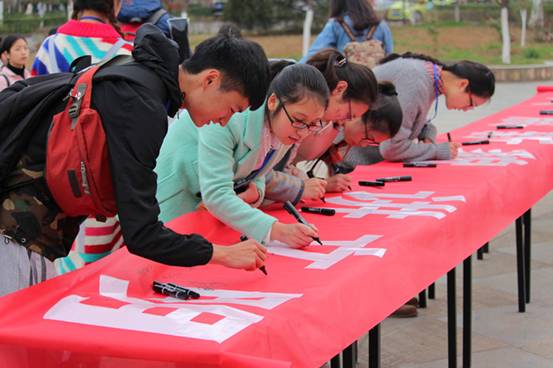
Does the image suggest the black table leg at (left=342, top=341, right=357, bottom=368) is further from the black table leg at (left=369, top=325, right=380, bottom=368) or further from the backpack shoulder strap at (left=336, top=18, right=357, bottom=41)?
the backpack shoulder strap at (left=336, top=18, right=357, bottom=41)

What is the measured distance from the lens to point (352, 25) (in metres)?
4.71

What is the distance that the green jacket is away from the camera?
233 centimetres

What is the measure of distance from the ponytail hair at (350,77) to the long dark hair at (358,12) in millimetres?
1795

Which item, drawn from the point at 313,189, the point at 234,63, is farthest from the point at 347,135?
the point at 234,63

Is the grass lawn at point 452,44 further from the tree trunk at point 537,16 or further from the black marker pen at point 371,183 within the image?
the black marker pen at point 371,183

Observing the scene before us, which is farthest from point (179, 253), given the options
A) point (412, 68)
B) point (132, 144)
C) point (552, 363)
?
point (412, 68)

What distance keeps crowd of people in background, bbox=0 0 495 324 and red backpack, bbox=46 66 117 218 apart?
0.08 feet

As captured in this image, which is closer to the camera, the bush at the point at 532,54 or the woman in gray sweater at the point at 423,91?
the woman in gray sweater at the point at 423,91

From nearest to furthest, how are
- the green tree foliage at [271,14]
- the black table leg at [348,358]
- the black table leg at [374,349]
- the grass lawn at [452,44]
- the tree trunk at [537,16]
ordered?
1. the black table leg at [348,358]
2. the black table leg at [374,349]
3. the grass lawn at [452,44]
4. the green tree foliage at [271,14]
5. the tree trunk at [537,16]

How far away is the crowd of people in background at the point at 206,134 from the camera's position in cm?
174

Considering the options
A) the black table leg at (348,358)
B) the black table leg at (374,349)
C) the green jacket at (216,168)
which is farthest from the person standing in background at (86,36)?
Result: the black table leg at (348,358)

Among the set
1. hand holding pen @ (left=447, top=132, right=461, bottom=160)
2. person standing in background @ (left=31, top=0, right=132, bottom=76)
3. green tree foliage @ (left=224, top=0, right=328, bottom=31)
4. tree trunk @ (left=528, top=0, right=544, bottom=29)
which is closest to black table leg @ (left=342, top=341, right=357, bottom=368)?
person standing in background @ (left=31, top=0, right=132, bottom=76)

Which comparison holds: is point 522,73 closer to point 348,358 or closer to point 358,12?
point 358,12

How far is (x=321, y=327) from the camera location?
70.5 inches
